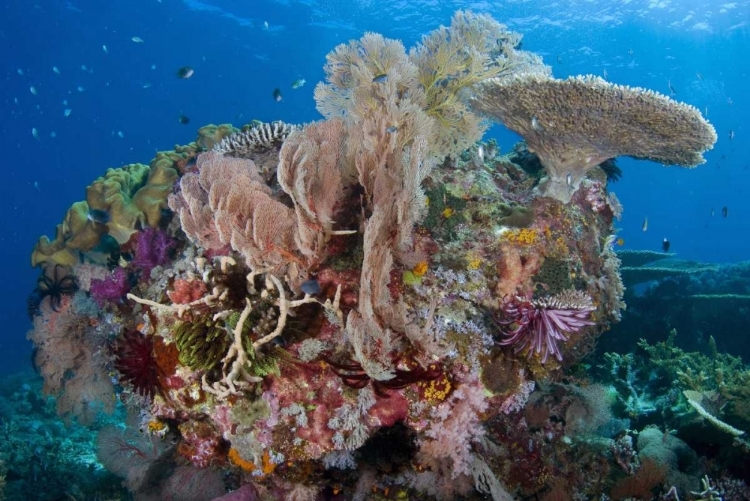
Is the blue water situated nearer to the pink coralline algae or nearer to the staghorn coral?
the pink coralline algae

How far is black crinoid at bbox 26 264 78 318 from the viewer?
21.6ft

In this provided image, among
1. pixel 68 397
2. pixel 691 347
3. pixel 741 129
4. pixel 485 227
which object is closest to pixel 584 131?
pixel 485 227

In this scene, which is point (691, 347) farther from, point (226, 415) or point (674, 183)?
point (674, 183)

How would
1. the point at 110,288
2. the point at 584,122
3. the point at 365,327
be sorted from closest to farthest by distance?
the point at 365,327 → the point at 584,122 → the point at 110,288

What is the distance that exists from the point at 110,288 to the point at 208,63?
7294 centimetres

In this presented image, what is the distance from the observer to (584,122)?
16.6 feet

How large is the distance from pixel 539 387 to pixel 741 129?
118756 millimetres

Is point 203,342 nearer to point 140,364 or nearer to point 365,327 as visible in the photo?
point 140,364

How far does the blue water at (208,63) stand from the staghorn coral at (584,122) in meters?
13.3

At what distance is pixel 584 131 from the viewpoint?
206 inches

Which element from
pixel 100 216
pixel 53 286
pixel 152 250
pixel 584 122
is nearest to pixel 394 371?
pixel 584 122

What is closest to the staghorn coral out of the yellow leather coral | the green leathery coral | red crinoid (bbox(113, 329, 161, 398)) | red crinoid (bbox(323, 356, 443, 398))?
red crinoid (bbox(323, 356, 443, 398))

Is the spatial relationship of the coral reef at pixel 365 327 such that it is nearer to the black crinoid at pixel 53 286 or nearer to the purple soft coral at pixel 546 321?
the purple soft coral at pixel 546 321

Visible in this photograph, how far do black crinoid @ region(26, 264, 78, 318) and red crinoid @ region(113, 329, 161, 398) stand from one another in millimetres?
3497
